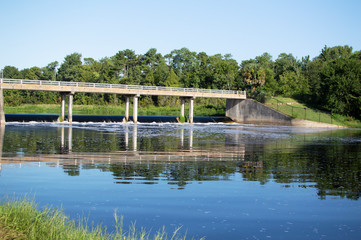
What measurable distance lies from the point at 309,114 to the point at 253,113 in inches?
454

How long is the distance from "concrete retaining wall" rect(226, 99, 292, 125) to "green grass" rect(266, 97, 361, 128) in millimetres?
1755

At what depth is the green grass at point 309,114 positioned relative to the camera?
78.5 m

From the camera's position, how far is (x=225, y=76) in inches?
4776

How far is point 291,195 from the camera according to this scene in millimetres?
14672

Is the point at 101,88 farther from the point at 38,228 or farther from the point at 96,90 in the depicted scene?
the point at 38,228

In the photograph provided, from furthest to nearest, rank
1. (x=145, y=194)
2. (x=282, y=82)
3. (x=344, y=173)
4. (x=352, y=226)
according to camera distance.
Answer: (x=282, y=82) < (x=344, y=173) < (x=145, y=194) < (x=352, y=226)

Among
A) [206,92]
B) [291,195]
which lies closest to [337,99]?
[206,92]

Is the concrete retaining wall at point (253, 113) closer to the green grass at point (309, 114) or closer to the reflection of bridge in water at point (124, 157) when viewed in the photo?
the green grass at point (309, 114)

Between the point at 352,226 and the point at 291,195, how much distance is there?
3561 millimetres

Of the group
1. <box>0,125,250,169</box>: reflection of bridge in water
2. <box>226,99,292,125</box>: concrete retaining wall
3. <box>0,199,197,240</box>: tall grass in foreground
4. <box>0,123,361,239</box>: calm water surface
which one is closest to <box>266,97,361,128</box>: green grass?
<box>226,99,292,125</box>: concrete retaining wall

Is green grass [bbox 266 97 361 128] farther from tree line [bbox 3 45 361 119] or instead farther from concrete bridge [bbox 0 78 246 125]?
concrete bridge [bbox 0 78 246 125]

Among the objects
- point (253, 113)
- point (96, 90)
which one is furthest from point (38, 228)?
point (253, 113)

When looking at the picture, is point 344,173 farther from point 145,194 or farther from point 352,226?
point 145,194

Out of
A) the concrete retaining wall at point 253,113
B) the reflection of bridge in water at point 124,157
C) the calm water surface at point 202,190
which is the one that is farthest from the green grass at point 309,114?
the calm water surface at point 202,190
